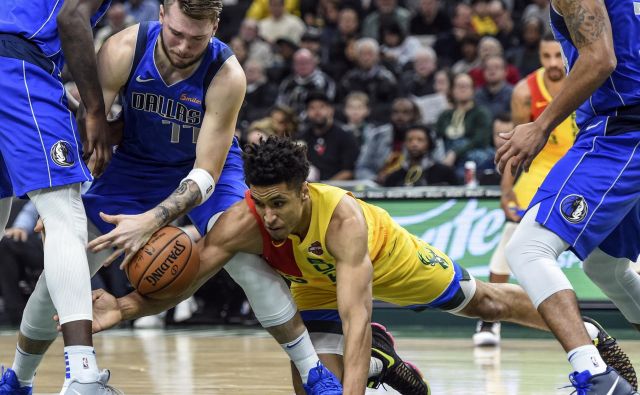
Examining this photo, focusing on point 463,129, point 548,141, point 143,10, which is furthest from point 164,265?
point 143,10

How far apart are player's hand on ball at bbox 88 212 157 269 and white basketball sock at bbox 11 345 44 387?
70 centimetres

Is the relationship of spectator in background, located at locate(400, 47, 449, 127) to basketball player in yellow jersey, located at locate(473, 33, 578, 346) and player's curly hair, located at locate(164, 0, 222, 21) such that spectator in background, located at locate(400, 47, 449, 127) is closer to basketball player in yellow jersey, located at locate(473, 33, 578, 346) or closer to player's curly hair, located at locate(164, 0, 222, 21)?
basketball player in yellow jersey, located at locate(473, 33, 578, 346)

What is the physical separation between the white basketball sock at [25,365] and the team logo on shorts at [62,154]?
1.00 metres

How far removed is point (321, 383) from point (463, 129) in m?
7.18

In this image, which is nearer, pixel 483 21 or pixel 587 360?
pixel 587 360

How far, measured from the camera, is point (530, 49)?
13055mm

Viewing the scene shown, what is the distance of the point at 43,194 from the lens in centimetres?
446

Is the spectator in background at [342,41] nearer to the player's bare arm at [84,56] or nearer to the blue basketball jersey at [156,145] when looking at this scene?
the blue basketball jersey at [156,145]

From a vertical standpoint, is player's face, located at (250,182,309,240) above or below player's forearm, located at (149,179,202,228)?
above

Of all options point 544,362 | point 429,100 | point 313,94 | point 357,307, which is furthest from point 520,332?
point 357,307

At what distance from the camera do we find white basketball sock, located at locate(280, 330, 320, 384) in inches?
188

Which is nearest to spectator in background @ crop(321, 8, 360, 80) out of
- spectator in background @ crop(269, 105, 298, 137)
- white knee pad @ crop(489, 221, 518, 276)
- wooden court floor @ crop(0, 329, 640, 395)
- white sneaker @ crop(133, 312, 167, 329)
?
spectator in background @ crop(269, 105, 298, 137)

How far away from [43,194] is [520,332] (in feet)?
18.1

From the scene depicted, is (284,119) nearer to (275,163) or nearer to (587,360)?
(275,163)
